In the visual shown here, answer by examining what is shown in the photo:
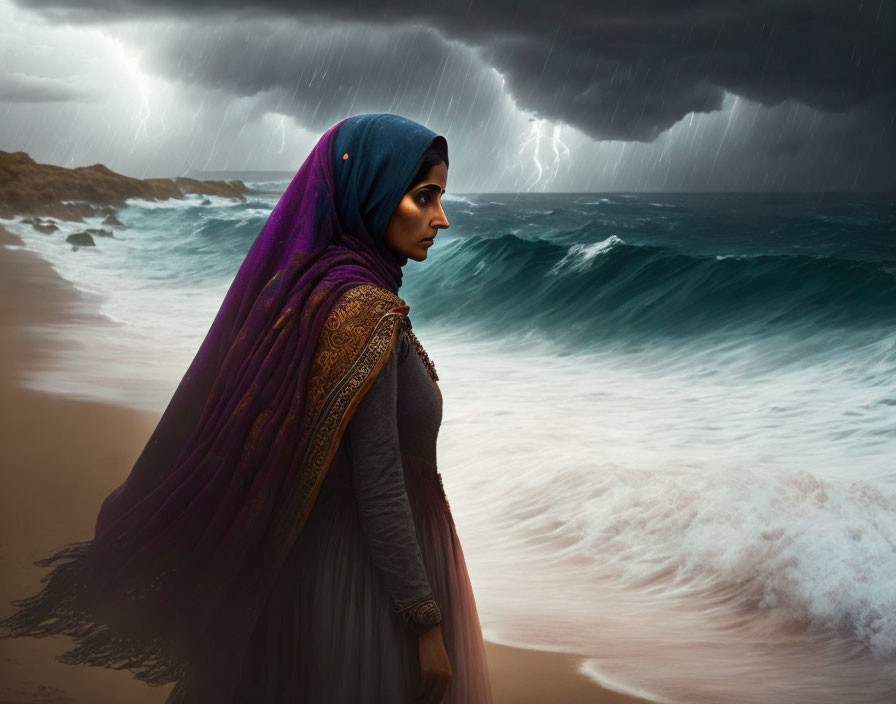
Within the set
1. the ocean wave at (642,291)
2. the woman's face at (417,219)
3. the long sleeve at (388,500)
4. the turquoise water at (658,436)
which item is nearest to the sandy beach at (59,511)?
the turquoise water at (658,436)

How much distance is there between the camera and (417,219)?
1.37m

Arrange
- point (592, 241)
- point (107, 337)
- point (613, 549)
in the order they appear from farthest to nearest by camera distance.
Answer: point (592, 241) < point (107, 337) < point (613, 549)

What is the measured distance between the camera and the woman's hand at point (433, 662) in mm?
1296

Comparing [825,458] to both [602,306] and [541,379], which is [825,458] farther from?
[602,306]

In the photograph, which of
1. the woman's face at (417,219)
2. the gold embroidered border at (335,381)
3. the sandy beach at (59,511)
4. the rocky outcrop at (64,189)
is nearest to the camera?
the gold embroidered border at (335,381)

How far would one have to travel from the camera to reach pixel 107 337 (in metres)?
8.23

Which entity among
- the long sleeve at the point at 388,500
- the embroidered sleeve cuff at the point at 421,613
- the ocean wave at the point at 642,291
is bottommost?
the embroidered sleeve cuff at the point at 421,613

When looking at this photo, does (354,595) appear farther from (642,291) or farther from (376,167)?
(642,291)

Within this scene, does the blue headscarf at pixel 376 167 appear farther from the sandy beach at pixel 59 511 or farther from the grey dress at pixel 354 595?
the sandy beach at pixel 59 511

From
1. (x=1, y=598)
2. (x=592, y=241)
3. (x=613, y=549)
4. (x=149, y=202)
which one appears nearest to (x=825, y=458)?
(x=613, y=549)

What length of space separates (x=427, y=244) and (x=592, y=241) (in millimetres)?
15949

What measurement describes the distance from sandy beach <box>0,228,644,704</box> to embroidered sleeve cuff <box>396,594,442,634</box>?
167cm

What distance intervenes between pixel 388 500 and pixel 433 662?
27 cm

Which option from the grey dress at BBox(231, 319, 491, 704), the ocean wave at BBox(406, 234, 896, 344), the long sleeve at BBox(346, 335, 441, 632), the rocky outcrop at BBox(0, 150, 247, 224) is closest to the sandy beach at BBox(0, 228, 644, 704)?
the grey dress at BBox(231, 319, 491, 704)
